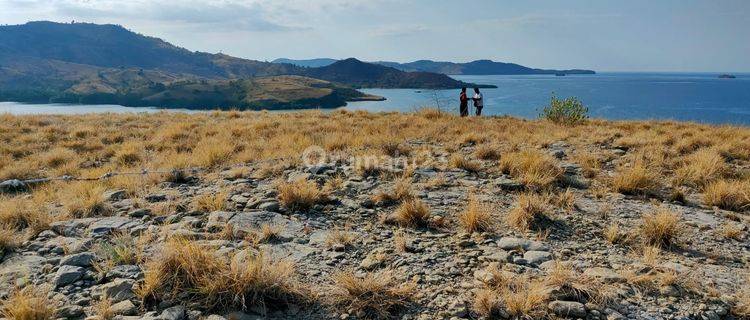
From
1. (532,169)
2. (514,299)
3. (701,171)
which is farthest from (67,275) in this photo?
(701,171)

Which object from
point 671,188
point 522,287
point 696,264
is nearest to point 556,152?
point 671,188

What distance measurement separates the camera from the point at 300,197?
7.08 meters

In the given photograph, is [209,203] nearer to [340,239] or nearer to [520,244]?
[340,239]

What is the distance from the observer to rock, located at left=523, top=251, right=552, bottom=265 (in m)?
4.97

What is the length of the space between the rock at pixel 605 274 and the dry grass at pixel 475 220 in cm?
155

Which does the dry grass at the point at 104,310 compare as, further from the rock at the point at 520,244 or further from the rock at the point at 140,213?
the rock at the point at 520,244

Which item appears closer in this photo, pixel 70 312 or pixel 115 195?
pixel 70 312

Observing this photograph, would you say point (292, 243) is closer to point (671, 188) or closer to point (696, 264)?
point (696, 264)

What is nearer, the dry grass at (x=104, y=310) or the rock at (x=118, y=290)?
the dry grass at (x=104, y=310)

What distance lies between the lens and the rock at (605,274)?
4457 mm

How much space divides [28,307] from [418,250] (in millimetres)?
3931

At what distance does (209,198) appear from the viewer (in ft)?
23.1

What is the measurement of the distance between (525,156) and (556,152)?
2274mm

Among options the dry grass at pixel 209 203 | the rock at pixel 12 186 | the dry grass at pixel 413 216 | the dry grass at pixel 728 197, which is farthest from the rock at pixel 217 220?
the dry grass at pixel 728 197
